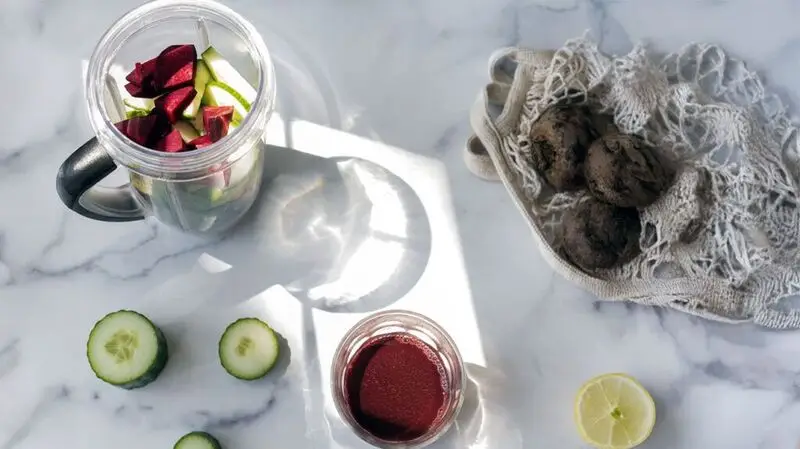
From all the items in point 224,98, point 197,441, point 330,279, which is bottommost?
point 197,441

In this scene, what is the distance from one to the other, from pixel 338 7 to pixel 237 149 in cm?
31

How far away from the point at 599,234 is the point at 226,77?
18.2 inches

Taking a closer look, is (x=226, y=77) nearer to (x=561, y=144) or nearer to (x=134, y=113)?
(x=134, y=113)

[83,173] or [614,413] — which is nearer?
[83,173]

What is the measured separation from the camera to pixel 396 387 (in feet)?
3.62

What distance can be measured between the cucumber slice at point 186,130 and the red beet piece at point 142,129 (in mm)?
25

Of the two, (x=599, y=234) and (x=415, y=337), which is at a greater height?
(x=599, y=234)

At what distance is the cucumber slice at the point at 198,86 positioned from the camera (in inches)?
40.6

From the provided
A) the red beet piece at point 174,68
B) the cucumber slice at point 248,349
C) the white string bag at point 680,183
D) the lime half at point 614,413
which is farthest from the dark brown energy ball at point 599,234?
the red beet piece at point 174,68

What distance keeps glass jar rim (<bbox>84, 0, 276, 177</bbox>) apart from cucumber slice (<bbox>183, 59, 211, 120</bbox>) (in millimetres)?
53

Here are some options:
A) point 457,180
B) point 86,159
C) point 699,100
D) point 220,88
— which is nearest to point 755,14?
point 699,100

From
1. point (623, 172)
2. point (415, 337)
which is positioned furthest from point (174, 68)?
point (623, 172)

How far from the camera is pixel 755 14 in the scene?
1226 millimetres

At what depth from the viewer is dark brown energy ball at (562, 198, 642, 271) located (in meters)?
1.13
